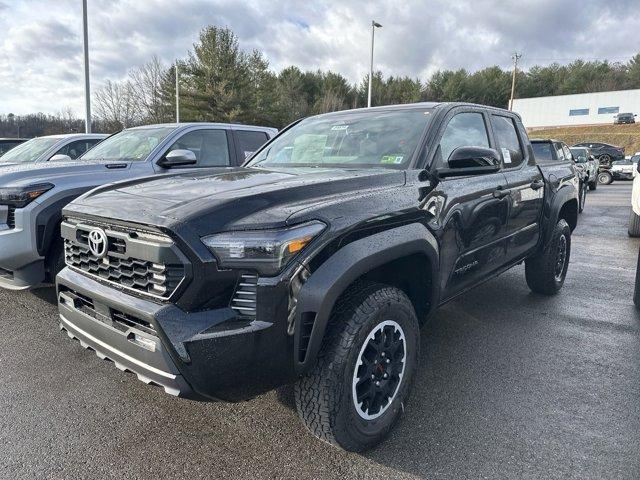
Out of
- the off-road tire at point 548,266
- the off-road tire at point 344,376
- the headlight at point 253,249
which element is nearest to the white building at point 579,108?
the off-road tire at point 548,266

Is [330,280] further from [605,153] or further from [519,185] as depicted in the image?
[605,153]

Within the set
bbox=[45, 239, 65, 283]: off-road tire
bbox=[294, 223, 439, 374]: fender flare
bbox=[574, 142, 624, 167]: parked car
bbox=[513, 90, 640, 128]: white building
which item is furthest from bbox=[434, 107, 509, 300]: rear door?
bbox=[513, 90, 640, 128]: white building

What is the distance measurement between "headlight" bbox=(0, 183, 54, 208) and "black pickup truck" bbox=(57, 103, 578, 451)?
5.71 feet

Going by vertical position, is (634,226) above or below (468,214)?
below

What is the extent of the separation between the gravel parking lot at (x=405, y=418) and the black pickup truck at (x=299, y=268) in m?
0.31

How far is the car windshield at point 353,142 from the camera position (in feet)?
10.4

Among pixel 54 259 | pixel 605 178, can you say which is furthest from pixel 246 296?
pixel 605 178

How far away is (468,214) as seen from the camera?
3.25m

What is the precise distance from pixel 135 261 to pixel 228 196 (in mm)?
521

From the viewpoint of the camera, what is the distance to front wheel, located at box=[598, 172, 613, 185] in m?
23.5

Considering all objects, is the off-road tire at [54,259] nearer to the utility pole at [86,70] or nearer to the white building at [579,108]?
the utility pole at [86,70]

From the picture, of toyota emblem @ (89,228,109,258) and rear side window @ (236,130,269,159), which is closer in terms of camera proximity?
toyota emblem @ (89,228,109,258)

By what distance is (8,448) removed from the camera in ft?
8.30

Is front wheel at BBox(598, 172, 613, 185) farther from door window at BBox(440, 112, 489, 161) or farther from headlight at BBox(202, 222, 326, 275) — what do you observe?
headlight at BBox(202, 222, 326, 275)
